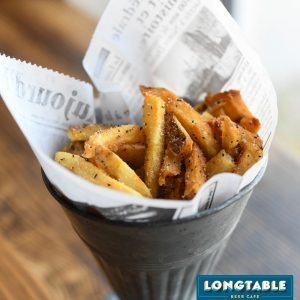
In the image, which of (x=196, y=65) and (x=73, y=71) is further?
(x=73, y=71)

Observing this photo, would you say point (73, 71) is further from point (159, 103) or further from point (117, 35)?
point (159, 103)

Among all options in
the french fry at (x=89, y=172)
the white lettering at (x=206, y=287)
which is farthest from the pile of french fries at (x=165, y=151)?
the white lettering at (x=206, y=287)

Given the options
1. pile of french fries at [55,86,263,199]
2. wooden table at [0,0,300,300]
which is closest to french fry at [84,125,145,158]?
pile of french fries at [55,86,263,199]

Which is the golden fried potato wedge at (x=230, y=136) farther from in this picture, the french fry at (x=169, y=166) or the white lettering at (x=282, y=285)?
the white lettering at (x=282, y=285)

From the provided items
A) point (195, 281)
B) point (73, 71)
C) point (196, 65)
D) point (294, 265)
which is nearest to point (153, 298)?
point (195, 281)

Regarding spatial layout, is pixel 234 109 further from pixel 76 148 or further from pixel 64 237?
pixel 64 237

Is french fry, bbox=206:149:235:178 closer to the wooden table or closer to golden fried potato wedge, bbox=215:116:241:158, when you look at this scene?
golden fried potato wedge, bbox=215:116:241:158

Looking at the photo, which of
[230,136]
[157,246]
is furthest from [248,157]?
[157,246]
